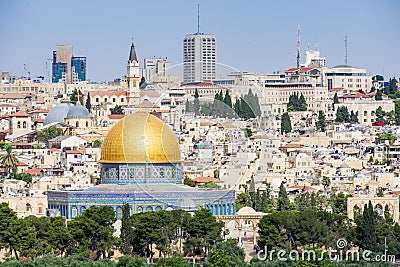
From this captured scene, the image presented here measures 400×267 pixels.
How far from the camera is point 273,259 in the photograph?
38.1 meters

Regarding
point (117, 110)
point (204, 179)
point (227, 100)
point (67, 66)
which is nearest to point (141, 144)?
point (227, 100)

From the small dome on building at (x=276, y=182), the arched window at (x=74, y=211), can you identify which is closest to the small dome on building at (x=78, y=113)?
the small dome on building at (x=276, y=182)

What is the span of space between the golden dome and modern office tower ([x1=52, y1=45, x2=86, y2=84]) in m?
88.1

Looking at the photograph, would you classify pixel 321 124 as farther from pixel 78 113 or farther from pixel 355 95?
pixel 355 95

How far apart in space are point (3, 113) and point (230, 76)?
44.0m

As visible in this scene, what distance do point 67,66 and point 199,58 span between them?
97.9m

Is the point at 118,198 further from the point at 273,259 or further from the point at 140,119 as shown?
the point at 273,259

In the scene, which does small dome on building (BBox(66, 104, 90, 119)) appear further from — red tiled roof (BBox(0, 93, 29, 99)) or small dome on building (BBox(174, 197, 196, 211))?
small dome on building (BBox(174, 197, 196, 211))

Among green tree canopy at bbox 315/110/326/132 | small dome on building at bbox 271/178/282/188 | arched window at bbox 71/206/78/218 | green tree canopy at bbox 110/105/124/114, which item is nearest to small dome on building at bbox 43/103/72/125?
green tree canopy at bbox 110/105/124/114

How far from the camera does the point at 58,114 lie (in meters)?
77.9

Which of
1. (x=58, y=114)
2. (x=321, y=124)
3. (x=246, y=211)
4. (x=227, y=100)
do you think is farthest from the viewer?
(x=321, y=124)

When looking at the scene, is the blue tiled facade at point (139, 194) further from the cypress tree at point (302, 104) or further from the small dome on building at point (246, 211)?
the cypress tree at point (302, 104)

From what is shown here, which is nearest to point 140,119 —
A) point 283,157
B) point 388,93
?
point 283,157

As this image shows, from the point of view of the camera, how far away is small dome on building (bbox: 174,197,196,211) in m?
45.6
